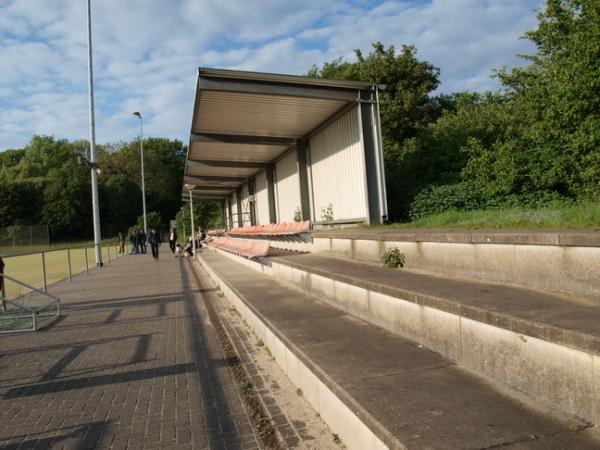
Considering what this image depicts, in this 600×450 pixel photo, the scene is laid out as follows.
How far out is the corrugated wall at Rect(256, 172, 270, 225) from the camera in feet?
73.0

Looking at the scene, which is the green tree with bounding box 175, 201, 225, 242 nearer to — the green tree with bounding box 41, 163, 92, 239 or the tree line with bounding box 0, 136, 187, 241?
the tree line with bounding box 0, 136, 187, 241

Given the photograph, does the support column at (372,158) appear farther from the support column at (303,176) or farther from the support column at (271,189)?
the support column at (271,189)

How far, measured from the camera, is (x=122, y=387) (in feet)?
14.3

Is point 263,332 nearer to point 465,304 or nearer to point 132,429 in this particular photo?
point 132,429

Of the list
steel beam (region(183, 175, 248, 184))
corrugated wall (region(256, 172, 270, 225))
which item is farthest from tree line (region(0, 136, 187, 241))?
corrugated wall (region(256, 172, 270, 225))

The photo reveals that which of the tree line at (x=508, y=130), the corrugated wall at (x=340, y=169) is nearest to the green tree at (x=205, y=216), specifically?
the tree line at (x=508, y=130)

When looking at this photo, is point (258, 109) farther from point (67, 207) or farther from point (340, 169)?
point (67, 207)

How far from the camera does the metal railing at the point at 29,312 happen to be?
7465 millimetres

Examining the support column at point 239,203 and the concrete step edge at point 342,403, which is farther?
the support column at point 239,203

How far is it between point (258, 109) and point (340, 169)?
281cm

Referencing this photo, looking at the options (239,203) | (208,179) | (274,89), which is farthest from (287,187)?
(239,203)

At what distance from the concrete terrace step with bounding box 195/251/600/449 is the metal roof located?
21.7 feet

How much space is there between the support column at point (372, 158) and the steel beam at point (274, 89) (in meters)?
0.41

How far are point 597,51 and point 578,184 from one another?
2765 millimetres
